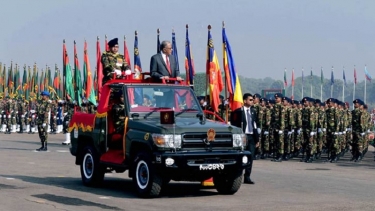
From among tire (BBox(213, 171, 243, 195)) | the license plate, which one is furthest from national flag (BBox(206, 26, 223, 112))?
the license plate

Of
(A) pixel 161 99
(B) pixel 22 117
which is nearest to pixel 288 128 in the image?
(A) pixel 161 99

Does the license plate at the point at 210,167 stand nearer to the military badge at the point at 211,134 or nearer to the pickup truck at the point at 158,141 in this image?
the pickup truck at the point at 158,141

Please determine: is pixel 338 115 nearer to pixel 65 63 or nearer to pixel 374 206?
pixel 65 63

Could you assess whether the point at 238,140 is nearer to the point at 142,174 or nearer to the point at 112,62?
the point at 142,174

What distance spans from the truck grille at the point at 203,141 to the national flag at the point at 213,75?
9753 mm

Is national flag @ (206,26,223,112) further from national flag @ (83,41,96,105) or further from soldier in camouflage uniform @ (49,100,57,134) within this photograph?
soldier in camouflage uniform @ (49,100,57,134)

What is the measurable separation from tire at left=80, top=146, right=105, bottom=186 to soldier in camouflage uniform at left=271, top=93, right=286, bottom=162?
11.8m

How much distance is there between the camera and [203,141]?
13.5 metres

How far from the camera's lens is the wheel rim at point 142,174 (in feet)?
45.1

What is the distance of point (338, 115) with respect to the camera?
28.0 metres

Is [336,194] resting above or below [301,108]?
below

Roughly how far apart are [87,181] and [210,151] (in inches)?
134

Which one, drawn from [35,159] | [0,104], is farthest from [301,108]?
[0,104]

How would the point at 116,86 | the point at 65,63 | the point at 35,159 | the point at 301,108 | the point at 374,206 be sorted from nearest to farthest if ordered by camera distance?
1. the point at 374,206
2. the point at 116,86
3. the point at 35,159
4. the point at 301,108
5. the point at 65,63
